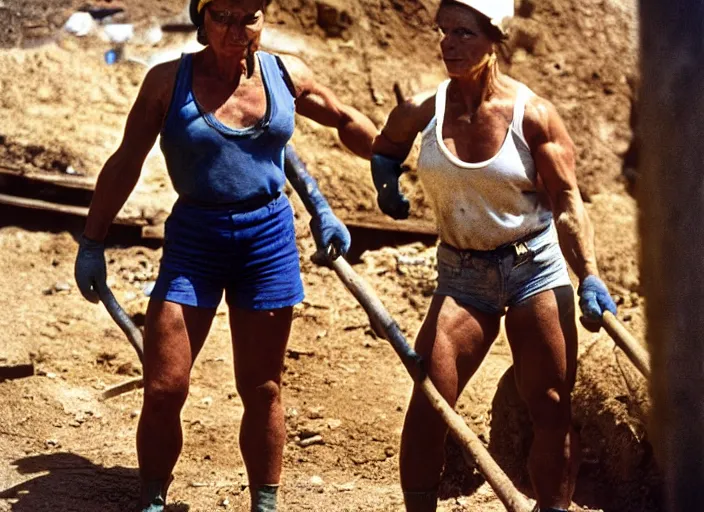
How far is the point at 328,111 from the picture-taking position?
504 centimetres

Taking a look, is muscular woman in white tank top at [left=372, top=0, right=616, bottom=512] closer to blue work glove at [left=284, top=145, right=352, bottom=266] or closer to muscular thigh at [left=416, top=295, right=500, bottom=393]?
muscular thigh at [left=416, top=295, right=500, bottom=393]

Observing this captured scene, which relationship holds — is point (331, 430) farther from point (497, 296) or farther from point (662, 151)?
point (662, 151)

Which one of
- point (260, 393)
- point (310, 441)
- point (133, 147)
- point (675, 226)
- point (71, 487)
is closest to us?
point (675, 226)

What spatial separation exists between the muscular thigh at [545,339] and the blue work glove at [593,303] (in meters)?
0.14

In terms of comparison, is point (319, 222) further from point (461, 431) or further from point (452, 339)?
point (461, 431)

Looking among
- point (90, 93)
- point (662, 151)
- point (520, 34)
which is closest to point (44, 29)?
point (90, 93)

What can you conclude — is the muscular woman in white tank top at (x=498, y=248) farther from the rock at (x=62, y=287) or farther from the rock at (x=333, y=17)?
the rock at (x=333, y=17)

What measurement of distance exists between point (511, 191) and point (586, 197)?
378cm

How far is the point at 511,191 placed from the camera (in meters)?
4.56

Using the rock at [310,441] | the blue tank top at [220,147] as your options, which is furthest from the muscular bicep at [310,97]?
the rock at [310,441]

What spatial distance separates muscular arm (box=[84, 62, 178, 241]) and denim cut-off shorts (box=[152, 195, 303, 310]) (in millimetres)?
232

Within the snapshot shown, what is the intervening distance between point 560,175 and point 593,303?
467mm

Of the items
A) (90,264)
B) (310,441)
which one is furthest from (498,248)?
(310,441)

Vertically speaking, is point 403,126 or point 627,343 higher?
point 403,126
